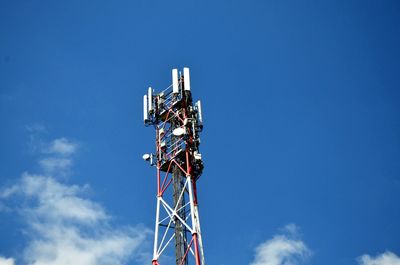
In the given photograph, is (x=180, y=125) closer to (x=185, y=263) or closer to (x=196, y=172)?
(x=196, y=172)

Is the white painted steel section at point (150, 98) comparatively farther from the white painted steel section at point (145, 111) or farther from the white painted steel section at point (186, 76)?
the white painted steel section at point (186, 76)

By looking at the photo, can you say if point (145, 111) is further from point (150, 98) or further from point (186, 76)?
point (186, 76)

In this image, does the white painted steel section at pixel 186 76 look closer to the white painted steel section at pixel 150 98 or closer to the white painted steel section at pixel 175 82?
the white painted steel section at pixel 175 82

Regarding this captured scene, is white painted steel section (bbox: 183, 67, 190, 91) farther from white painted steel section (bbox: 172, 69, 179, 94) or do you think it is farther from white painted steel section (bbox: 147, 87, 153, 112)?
white painted steel section (bbox: 147, 87, 153, 112)

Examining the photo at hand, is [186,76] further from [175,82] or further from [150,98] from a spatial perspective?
[150,98]

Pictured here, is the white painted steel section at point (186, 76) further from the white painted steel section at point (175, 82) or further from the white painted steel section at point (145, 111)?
the white painted steel section at point (145, 111)

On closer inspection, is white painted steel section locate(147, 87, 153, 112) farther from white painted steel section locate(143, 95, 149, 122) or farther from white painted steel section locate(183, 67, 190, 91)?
white painted steel section locate(183, 67, 190, 91)

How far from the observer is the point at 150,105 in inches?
1884

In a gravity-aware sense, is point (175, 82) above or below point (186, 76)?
below

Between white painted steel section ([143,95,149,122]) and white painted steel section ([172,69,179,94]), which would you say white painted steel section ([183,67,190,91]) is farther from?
white painted steel section ([143,95,149,122])

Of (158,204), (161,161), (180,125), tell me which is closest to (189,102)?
(180,125)

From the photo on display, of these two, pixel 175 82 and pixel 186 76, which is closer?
pixel 186 76

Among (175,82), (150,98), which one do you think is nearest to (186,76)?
(175,82)

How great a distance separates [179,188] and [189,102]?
22.7 feet
